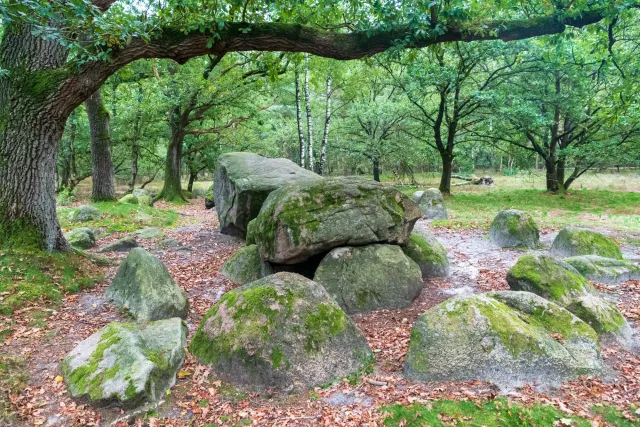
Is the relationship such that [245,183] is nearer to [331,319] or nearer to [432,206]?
[331,319]

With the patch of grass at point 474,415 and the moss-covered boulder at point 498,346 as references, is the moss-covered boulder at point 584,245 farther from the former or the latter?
the patch of grass at point 474,415

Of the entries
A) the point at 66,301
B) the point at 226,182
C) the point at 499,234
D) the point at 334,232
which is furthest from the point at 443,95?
the point at 66,301

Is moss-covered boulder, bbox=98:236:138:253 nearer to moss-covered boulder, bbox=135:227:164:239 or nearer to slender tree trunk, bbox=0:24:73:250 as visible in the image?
moss-covered boulder, bbox=135:227:164:239

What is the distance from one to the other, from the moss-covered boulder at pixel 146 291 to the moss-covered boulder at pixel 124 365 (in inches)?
34.7

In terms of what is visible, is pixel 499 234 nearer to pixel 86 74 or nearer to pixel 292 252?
pixel 292 252

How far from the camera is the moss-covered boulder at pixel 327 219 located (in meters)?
6.95

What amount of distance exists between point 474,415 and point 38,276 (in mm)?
6987

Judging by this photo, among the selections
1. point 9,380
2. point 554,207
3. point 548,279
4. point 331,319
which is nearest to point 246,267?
point 331,319

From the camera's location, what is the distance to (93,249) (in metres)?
9.98

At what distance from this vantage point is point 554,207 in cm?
1880

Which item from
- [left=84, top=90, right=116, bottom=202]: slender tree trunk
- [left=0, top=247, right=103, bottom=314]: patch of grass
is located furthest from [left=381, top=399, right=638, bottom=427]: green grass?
[left=84, top=90, right=116, bottom=202]: slender tree trunk

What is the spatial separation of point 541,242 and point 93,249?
11797 mm

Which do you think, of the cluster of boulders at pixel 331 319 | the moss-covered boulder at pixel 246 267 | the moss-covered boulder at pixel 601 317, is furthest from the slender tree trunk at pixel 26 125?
the moss-covered boulder at pixel 601 317

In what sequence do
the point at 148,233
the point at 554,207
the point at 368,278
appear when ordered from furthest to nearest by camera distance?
the point at 554,207, the point at 148,233, the point at 368,278
